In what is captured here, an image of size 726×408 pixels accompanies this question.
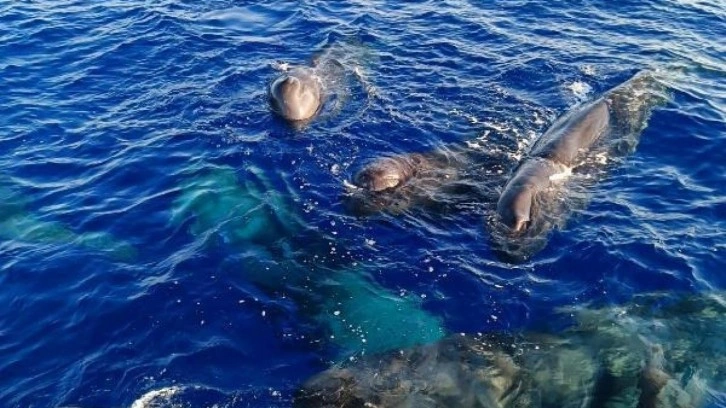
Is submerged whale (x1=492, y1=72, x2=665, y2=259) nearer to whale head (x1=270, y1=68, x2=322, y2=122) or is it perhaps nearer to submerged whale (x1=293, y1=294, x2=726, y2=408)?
submerged whale (x1=293, y1=294, x2=726, y2=408)

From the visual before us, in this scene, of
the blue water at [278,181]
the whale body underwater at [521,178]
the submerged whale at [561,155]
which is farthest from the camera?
the whale body underwater at [521,178]

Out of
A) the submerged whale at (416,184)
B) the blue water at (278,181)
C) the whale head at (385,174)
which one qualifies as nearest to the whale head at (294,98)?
the blue water at (278,181)

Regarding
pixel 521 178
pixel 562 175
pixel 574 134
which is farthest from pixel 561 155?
pixel 521 178

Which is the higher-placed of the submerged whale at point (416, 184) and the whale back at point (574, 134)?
the whale back at point (574, 134)

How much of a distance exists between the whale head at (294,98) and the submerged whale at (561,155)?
234 inches

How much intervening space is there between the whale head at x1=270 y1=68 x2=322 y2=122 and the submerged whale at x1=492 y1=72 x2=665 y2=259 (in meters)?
5.93

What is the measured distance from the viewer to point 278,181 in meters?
17.5

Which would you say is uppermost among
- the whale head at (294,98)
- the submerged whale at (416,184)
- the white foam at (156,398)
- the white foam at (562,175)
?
the whale head at (294,98)

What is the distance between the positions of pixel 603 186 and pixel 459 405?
24.9 ft

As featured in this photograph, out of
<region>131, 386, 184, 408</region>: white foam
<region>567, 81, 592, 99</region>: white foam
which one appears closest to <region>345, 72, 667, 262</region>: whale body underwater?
<region>567, 81, 592, 99</region>: white foam

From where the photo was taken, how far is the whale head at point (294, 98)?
19406 millimetres

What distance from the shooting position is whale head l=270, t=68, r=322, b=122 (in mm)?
19406

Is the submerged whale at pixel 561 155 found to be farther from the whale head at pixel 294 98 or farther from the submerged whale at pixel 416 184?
the whale head at pixel 294 98

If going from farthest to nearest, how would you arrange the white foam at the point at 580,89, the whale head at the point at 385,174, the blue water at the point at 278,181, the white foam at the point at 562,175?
the white foam at the point at 580,89, the white foam at the point at 562,175, the whale head at the point at 385,174, the blue water at the point at 278,181
